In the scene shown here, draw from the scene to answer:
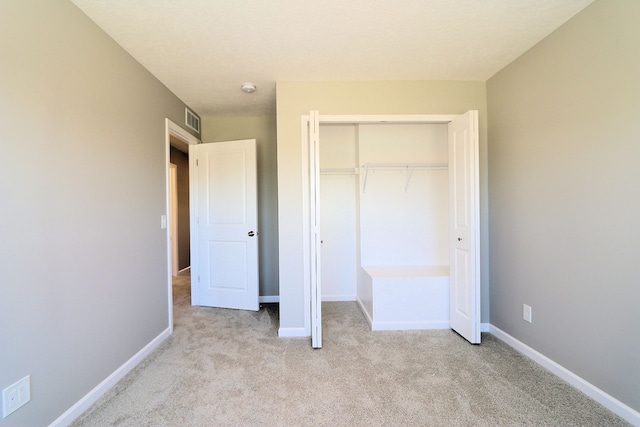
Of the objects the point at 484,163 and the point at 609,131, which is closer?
the point at 609,131

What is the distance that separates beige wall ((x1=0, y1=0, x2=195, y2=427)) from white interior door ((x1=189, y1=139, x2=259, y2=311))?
105 centimetres

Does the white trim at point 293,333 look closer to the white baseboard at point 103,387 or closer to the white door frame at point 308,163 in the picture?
the white door frame at point 308,163

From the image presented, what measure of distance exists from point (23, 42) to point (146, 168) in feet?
3.55

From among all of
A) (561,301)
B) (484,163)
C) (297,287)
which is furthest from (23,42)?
(561,301)

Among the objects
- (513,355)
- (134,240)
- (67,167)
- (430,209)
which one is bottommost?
(513,355)

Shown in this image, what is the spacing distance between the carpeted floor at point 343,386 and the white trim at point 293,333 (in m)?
0.07

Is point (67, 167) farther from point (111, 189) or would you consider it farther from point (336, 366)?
point (336, 366)

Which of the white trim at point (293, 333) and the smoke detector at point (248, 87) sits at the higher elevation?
the smoke detector at point (248, 87)

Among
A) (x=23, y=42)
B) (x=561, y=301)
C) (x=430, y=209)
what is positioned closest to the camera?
(x=23, y=42)

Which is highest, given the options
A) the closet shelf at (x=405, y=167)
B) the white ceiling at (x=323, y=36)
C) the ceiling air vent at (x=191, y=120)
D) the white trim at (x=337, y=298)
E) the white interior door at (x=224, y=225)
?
the white ceiling at (x=323, y=36)

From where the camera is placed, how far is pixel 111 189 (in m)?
1.89

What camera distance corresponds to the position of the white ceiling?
5.42ft

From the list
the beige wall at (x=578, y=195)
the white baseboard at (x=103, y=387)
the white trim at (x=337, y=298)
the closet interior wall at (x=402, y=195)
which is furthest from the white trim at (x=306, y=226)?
the beige wall at (x=578, y=195)

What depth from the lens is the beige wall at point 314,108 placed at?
2557mm
